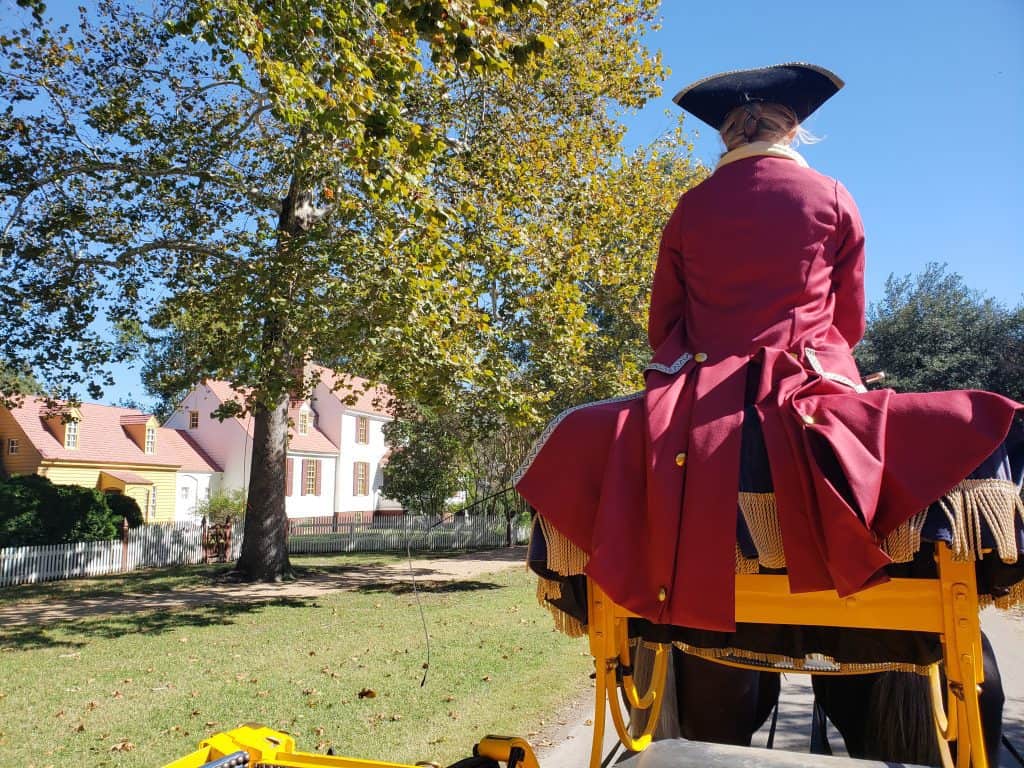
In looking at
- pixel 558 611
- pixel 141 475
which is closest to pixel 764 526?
pixel 558 611

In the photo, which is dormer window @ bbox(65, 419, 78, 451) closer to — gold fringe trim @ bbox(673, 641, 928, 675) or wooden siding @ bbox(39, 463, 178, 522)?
wooden siding @ bbox(39, 463, 178, 522)

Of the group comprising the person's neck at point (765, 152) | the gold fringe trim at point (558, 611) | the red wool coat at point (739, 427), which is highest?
the person's neck at point (765, 152)

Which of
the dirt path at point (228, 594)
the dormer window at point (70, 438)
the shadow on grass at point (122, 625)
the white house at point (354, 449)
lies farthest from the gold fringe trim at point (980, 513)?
the white house at point (354, 449)

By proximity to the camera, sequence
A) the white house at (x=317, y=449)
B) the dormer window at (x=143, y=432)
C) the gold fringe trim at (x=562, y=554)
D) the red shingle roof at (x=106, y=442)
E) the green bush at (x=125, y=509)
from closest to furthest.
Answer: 1. the gold fringe trim at (x=562, y=554)
2. the green bush at (x=125, y=509)
3. the red shingle roof at (x=106, y=442)
4. the dormer window at (x=143, y=432)
5. the white house at (x=317, y=449)

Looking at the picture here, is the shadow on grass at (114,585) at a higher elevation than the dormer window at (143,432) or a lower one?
lower

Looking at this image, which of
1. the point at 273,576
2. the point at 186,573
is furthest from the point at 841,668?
the point at 186,573

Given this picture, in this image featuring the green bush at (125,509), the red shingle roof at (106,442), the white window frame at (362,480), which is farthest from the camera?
the white window frame at (362,480)

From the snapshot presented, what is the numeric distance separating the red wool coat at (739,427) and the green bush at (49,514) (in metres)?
20.8

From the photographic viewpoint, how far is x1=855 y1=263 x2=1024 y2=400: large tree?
79.2ft

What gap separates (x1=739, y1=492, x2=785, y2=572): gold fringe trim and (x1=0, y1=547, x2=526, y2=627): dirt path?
946 cm

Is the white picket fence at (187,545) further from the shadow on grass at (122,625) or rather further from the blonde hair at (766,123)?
the blonde hair at (766,123)

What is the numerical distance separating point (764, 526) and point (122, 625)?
1219 cm

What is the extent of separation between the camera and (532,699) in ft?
21.4

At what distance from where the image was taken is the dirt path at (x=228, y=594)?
42.4ft
